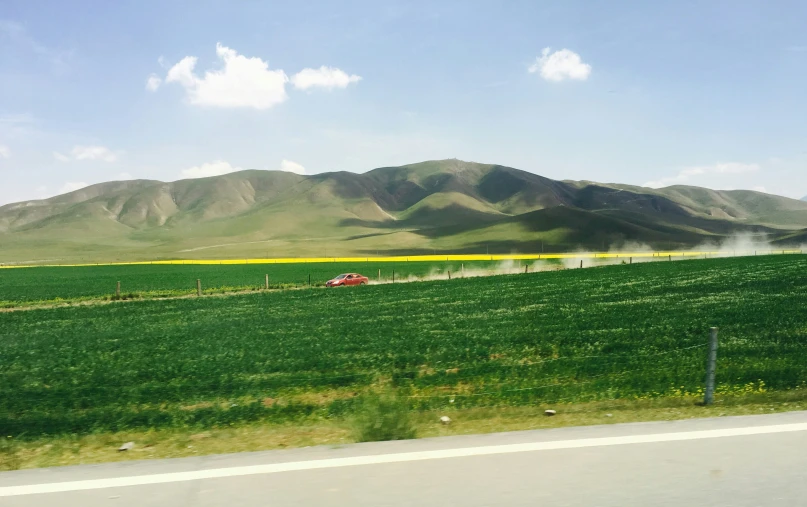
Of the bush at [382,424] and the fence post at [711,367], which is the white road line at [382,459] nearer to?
the bush at [382,424]

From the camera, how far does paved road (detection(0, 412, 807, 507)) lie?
4.30 metres

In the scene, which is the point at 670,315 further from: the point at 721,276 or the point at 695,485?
the point at 721,276

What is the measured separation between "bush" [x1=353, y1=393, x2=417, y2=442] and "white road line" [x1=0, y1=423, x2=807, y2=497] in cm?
174

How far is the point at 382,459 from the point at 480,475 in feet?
2.96

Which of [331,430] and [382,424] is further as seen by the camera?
[331,430]

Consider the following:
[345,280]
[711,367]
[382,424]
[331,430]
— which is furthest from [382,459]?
[345,280]

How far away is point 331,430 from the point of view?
7.85 m

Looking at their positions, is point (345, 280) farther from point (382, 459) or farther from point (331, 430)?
point (382, 459)

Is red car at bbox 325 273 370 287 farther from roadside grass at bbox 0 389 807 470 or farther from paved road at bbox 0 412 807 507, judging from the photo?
paved road at bbox 0 412 807 507

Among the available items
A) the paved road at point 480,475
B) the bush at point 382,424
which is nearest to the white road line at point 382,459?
the paved road at point 480,475

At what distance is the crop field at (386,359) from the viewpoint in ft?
30.5

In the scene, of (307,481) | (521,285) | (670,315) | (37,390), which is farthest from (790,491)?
(521,285)

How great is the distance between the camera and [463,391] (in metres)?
10.2

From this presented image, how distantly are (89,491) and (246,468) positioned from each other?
4.04 ft
